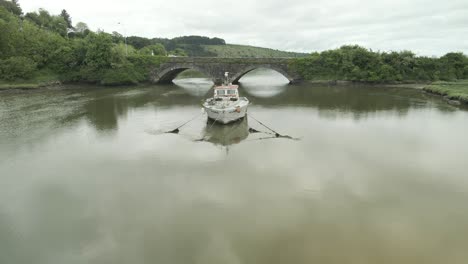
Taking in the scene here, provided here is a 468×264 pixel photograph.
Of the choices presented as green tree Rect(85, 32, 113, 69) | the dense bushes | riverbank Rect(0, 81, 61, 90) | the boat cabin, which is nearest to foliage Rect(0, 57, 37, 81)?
riverbank Rect(0, 81, 61, 90)

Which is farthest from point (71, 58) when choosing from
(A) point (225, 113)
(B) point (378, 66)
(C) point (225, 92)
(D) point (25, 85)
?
(B) point (378, 66)

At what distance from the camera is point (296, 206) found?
13.5 meters

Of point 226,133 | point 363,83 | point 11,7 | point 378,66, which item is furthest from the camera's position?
point 11,7

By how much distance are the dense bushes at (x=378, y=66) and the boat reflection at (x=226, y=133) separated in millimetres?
39334

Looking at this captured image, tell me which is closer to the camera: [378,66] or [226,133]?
[226,133]

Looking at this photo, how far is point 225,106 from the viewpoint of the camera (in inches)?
1066

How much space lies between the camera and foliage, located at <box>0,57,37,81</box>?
174 ft

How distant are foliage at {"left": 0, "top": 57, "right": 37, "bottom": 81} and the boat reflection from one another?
44007 mm

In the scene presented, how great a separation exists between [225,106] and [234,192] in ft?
43.4

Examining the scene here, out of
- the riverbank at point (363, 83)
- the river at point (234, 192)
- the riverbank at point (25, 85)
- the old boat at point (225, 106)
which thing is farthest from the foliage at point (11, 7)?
the old boat at point (225, 106)

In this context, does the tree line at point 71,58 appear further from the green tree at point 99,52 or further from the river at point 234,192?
the river at point 234,192

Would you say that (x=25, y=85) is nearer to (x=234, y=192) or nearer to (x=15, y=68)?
(x=15, y=68)

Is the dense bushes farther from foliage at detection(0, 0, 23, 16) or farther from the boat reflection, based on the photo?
foliage at detection(0, 0, 23, 16)

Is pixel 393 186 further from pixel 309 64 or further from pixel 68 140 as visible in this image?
pixel 309 64
